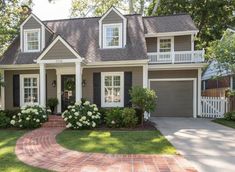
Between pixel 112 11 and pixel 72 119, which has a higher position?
pixel 112 11

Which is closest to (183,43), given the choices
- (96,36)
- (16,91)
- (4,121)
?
(96,36)

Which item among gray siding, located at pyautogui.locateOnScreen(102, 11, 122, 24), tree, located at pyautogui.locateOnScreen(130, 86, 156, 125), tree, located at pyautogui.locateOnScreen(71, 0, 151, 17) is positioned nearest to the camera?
tree, located at pyautogui.locateOnScreen(130, 86, 156, 125)

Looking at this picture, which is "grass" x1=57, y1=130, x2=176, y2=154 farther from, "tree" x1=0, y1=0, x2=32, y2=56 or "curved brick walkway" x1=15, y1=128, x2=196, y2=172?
"tree" x1=0, y1=0, x2=32, y2=56

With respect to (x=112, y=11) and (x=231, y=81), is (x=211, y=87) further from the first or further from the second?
(x=112, y=11)

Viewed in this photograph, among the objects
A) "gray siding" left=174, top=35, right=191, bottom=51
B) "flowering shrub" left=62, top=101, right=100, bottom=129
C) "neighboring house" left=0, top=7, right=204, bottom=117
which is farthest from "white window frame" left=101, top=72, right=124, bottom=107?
"gray siding" left=174, top=35, right=191, bottom=51

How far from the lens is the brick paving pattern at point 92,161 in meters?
5.75

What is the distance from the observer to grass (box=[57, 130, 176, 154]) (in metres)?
7.43

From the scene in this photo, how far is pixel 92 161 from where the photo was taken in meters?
6.35

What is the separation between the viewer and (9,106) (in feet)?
51.4

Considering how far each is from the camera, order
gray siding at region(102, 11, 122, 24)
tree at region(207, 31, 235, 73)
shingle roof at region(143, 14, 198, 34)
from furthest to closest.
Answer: shingle roof at region(143, 14, 198, 34), gray siding at region(102, 11, 122, 24), tree at region(207, 31, 235, 73)

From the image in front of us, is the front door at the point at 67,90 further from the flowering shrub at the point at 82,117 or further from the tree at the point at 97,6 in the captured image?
the tree at the point at 97,6

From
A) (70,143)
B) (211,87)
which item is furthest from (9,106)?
(211,87)

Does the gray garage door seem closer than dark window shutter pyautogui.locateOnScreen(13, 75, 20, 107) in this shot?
No

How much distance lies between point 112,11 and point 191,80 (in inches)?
256
